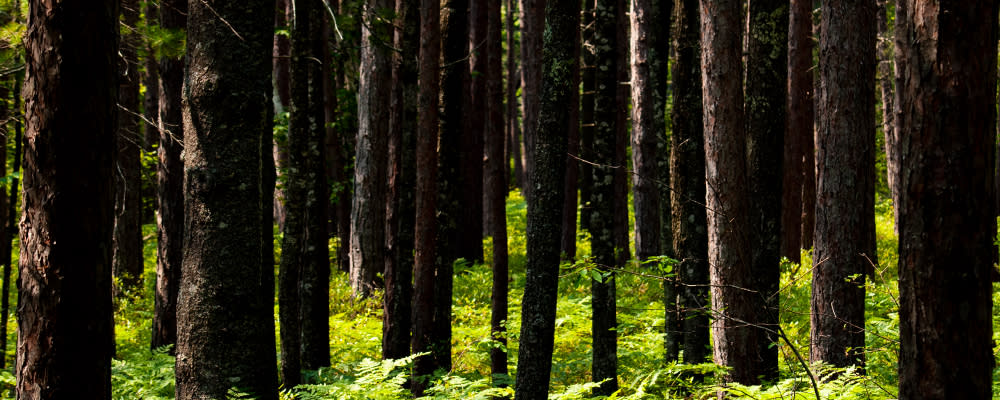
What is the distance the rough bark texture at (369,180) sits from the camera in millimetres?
13578

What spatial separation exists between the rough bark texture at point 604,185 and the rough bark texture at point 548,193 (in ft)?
3.05

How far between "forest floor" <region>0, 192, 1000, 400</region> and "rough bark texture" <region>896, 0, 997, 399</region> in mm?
646

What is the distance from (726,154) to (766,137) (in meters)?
1.04

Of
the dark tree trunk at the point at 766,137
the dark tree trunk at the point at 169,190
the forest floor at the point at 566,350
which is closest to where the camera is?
the forest floor at the point at 566,350

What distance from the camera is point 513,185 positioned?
128ft

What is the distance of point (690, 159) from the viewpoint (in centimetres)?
693

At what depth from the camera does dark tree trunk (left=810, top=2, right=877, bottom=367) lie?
734cm

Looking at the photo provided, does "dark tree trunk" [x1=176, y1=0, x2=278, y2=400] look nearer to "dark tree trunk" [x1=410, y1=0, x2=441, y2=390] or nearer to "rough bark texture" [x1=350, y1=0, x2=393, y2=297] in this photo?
"dark tree trunk" [x1=410, y1=0, x2=441, y2=390]

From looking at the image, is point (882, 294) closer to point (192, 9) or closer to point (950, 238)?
point (950, 238)

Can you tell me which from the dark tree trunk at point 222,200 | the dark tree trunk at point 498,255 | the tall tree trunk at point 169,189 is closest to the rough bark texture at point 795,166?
the dark tree trunk at point 498,255

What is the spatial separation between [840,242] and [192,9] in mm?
6197

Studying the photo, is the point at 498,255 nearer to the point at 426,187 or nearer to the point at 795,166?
the point at 426,187

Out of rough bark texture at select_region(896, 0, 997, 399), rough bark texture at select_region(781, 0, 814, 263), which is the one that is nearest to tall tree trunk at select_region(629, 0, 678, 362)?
rough bark texture at select_region(781, 0, 814, 263)

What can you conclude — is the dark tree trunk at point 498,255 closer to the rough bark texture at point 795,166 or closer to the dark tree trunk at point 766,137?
the dark tree trunk at point 766,137
